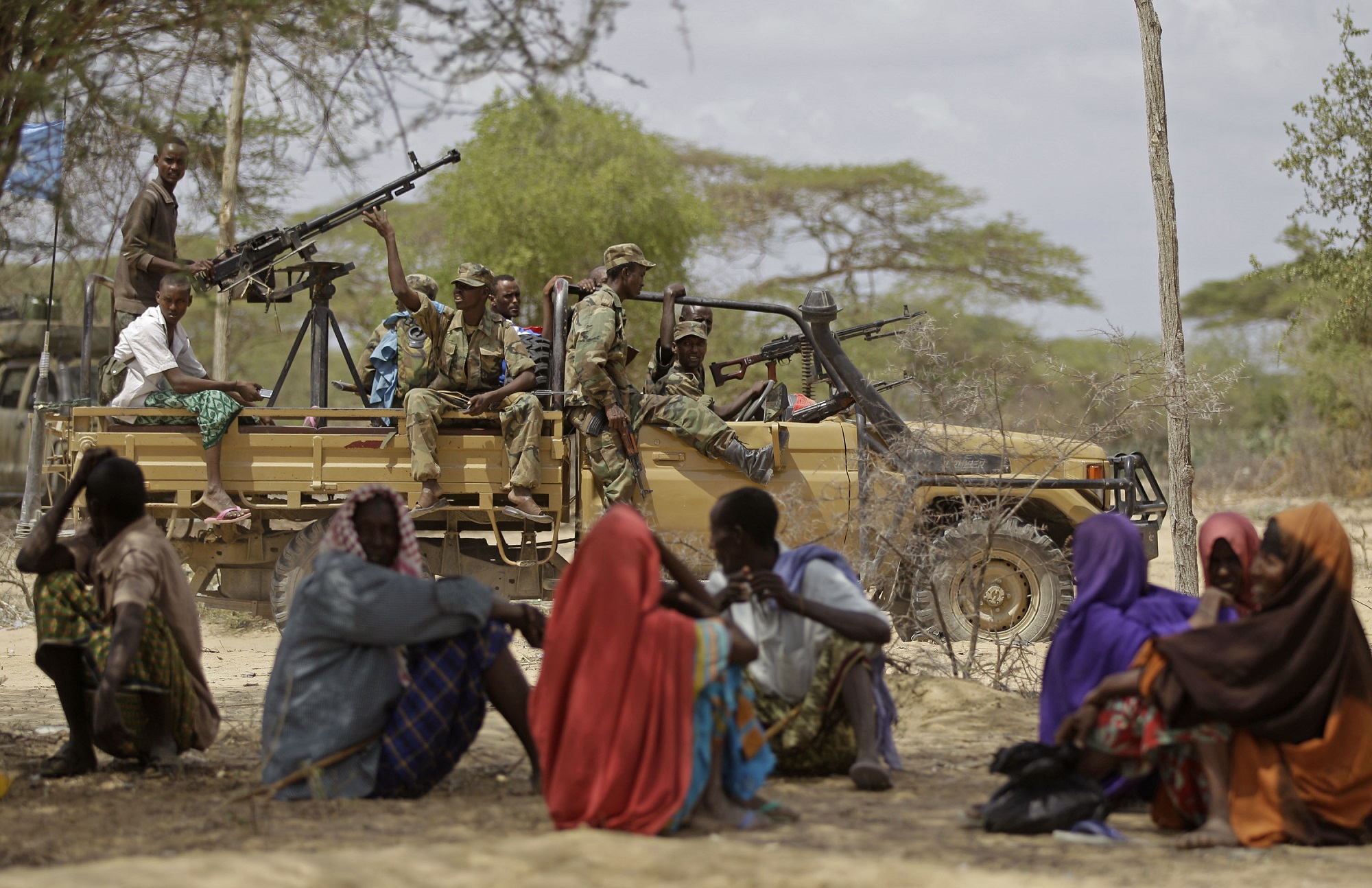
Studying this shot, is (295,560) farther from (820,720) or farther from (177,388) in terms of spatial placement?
(820,720)

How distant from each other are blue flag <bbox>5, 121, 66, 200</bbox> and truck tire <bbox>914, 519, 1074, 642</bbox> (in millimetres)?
→ 4513

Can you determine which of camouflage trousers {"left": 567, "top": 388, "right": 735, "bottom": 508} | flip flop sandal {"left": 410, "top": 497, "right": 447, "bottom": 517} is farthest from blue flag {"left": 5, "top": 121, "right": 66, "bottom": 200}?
camouflage trousers {"left": 567, "top": 388, "right": 735, "bottom": 508}

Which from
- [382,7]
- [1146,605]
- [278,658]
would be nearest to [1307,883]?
[1146,605]

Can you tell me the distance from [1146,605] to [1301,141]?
9253mm

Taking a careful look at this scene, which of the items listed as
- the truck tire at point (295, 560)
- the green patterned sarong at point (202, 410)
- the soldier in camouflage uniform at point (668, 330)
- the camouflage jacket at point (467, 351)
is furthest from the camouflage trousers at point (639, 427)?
the green patterned sarong at point (202, 410)

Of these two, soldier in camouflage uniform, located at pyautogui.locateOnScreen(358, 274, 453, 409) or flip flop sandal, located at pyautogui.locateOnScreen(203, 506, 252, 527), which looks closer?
flip flop sandal, located at pyautogui.locateOnScreen(203, 506, 252, 527)

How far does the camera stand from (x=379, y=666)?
415cm

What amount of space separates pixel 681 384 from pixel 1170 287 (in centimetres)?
333

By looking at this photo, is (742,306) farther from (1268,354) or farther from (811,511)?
(1268,354)

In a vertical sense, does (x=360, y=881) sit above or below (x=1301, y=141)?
below

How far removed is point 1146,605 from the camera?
4.20 metres

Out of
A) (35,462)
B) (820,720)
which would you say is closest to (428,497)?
(35,462)

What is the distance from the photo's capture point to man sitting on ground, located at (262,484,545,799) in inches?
160

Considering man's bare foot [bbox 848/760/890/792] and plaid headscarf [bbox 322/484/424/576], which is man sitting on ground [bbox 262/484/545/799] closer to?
plaid headscarf [bbox 322/484/424/576]
